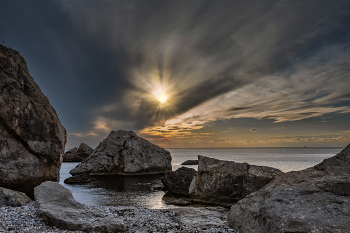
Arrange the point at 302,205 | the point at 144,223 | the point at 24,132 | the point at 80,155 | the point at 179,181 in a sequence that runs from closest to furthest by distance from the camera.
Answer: the point at 302,205, the point at 144,223, the point at 24,132, the point at 179,181, the point at 80,155

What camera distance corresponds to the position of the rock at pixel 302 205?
21.9ft

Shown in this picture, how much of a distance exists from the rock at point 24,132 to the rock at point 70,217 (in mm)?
3348

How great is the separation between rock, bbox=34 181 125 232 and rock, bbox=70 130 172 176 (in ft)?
114

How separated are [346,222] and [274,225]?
2189mm

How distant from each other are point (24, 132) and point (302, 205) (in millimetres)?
15787

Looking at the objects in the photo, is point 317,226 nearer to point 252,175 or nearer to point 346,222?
point 346,222

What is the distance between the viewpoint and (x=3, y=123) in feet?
38.8

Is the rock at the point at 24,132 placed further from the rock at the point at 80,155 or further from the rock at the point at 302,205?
the rock at the point at 80,155

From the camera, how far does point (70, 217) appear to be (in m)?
8.05

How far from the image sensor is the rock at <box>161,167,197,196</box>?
74.8 feet

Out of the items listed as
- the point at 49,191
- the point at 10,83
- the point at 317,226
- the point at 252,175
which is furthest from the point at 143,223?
the point at 10,83

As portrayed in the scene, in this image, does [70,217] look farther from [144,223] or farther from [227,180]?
[227,180]

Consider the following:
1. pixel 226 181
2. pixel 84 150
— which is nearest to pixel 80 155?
pixel 84 150

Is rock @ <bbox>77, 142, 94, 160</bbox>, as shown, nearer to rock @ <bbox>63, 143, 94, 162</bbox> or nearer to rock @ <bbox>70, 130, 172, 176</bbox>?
rock @ <bbox>63, 143, 94, 162</bbox>
